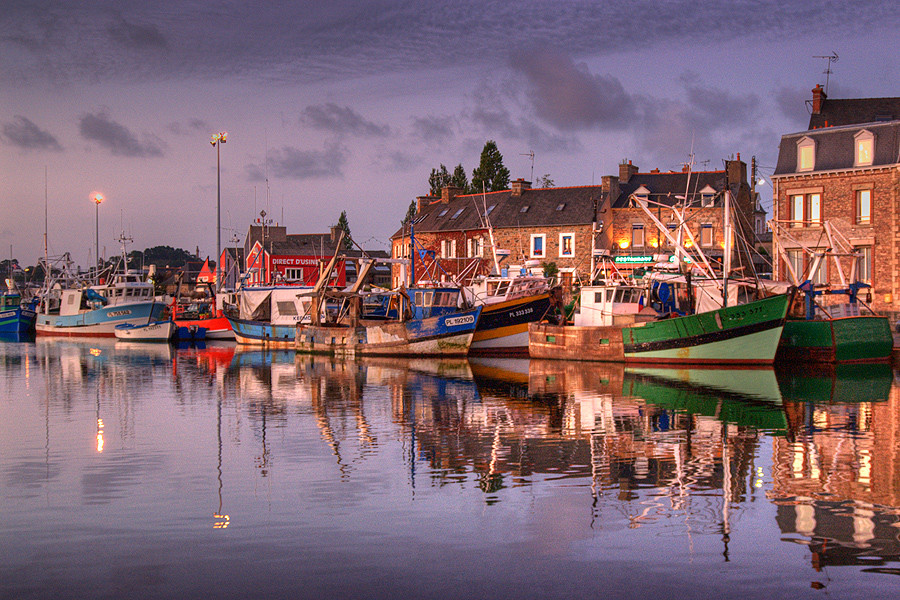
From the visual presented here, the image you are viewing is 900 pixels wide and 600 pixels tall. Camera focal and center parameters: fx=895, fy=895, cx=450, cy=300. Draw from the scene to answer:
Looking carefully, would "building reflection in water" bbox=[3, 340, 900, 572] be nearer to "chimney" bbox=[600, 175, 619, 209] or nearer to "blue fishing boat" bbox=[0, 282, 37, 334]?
"chimney" bbox=[600, 175, 619, 209]

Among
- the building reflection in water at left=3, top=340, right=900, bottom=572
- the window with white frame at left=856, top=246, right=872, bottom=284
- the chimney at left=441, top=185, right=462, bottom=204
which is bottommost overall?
the building reflection in water at left=3, top=340, right=900, bottom=572

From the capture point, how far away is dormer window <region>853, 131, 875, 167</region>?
38469 millimetres

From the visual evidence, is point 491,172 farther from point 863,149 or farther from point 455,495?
point 455,495

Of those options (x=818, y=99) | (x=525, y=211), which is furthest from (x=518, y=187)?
(x=818, y=99)

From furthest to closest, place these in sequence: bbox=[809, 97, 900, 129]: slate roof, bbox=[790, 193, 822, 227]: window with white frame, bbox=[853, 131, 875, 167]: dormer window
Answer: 1. bbox=[809, 97, 900, 129]: slate roof
2. bbox=[790, 193, 822, 227]: window with white frame
3. bbox=[853, 131, 875, 167]: dormer window

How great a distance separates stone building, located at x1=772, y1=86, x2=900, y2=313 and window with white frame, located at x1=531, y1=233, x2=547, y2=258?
17013 millimetres

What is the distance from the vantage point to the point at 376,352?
123ft

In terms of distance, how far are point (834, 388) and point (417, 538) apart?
710 inches

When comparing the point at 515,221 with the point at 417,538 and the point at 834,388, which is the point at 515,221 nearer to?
the point at 834,388

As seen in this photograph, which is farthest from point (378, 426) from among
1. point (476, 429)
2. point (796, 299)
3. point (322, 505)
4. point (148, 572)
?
point (796, 299)

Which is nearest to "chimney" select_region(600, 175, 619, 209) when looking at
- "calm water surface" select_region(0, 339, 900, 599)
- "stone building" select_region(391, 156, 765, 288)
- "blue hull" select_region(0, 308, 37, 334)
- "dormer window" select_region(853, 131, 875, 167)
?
"stone building" select_region(391, 156, 765, 288)

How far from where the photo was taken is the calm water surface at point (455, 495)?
834cm

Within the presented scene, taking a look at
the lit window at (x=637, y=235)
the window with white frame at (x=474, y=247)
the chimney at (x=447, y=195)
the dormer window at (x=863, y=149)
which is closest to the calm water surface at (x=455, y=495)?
the dormer window at (x=863, y=149)

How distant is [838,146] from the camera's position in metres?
39.5
